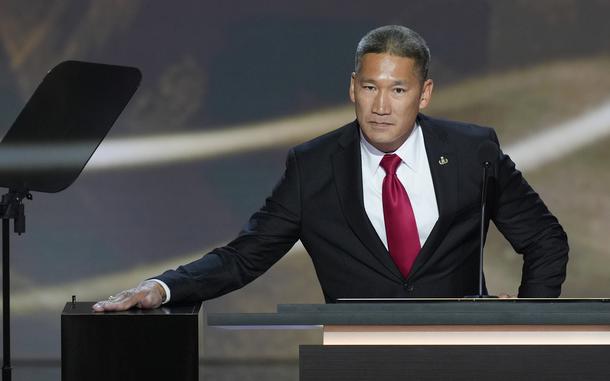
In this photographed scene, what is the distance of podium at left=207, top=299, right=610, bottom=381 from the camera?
6.78 feet

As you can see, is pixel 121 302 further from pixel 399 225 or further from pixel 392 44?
pixel 392 44

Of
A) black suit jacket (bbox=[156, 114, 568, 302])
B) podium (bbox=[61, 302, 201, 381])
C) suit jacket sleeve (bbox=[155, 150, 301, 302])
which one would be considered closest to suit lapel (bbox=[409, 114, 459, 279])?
black suit jacket (bbox=[156, 114, 568, 302])

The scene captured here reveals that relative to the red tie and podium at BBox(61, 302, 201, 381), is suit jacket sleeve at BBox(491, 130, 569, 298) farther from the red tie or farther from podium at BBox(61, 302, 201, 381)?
podium at BBox(61, 302, 201, 381)

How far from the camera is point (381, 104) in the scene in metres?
3.13

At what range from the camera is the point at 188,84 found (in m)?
5.79

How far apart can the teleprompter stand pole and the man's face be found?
950mm

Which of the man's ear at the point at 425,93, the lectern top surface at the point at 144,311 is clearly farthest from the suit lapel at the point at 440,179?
the lectern top surface at the point at 144,311

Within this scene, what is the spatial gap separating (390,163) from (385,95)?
0.26 metres

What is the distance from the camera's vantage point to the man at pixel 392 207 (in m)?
3.15

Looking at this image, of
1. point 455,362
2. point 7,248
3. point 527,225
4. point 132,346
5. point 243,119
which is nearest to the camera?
point 455,362

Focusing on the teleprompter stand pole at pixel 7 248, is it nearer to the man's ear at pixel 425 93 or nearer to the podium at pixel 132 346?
the podium at pixel 132 346

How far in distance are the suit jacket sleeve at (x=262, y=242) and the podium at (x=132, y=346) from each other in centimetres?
48

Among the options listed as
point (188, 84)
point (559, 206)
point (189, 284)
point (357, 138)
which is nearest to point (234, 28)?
point (188, 84)

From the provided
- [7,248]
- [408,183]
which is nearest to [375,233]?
[408,183]
